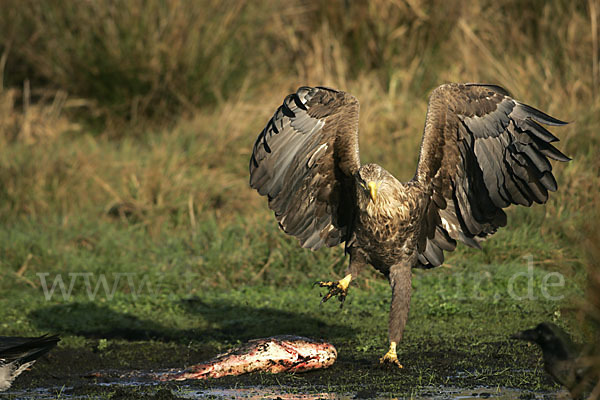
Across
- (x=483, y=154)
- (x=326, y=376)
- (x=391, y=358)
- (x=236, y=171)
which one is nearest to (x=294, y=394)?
(x=326, y=376)

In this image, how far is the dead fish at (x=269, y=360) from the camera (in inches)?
236

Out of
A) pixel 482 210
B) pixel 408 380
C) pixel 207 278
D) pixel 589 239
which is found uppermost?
pixel 589 239

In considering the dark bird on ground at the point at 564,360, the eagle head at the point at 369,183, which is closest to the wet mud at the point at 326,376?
the dark bird on ground at the point at 564,360

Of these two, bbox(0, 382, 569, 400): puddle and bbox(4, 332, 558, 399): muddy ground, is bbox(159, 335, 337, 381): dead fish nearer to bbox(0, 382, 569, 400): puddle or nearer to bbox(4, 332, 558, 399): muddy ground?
bbox(4, 332, 558, 399): muddy ground

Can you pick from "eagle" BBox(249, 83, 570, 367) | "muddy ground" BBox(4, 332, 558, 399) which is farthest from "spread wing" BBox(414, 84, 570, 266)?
"muddy ground" BBox(4, 332, 558, 399)

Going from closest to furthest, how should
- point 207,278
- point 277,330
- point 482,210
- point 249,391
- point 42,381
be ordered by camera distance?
point 249,391, point 42,381, point 482,210, point 277,330, point 207,278

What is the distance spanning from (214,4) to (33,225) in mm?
4420

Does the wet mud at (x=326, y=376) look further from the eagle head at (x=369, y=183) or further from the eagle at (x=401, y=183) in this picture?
the eagle head at (x=369, y=183)

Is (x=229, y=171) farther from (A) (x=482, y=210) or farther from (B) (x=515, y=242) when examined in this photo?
(A) (x=482, y=210)

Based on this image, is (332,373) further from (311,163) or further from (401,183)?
(311,163)

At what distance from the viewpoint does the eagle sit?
6.07 m

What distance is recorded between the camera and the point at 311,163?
256 inches

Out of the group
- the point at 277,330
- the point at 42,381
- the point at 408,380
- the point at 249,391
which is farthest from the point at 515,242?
the point at 42,381

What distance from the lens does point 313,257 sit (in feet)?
28.8
